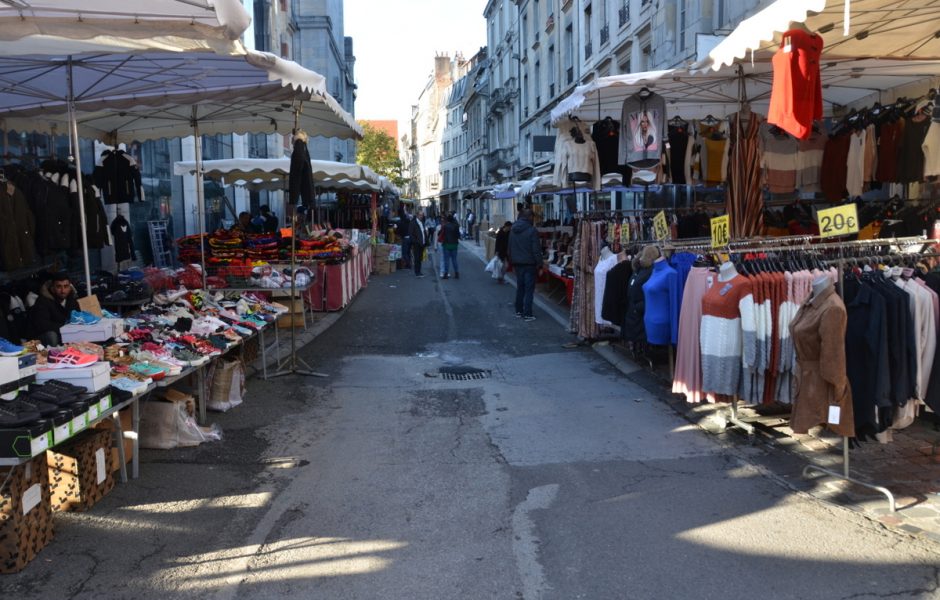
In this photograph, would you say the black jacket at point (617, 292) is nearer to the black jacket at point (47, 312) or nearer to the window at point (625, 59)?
the black jacket at point (47, 312)

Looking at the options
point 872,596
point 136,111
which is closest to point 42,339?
point 136,111

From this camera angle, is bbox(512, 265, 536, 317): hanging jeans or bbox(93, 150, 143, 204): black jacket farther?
bbox(512, 265, 536, 317): hanging jeans

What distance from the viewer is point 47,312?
636cm

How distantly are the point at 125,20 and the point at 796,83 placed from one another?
4.56 metres

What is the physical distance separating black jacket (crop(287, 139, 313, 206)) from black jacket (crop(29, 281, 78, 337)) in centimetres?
248

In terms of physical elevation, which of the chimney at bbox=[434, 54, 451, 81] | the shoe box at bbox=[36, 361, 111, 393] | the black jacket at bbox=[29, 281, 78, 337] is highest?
the chimney at bbox=[434, 54, 451, 81]

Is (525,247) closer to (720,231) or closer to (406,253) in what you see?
(720,231)

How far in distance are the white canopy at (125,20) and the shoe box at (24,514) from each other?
2.46 meters

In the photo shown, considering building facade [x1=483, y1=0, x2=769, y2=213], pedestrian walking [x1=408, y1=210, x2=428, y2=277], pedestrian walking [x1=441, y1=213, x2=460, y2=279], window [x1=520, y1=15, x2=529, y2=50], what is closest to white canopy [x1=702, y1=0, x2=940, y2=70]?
building facade [x1=483, y1=0, x2=769, y2=213]

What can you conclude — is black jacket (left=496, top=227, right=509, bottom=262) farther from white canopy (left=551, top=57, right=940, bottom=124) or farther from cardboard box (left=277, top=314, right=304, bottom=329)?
white canopy (left=551, top=57, right=940, bottom=124)

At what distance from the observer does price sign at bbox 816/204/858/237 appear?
481cm

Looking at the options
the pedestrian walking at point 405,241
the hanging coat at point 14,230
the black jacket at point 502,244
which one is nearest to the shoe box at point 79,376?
the hanging coat at point 14,230

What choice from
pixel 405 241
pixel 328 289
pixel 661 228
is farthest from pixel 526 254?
pixel 405 241

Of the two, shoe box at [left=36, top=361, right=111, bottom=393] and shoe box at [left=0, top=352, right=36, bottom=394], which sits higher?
shoe box at [left=0, top=352, right=36, bottom=394]
